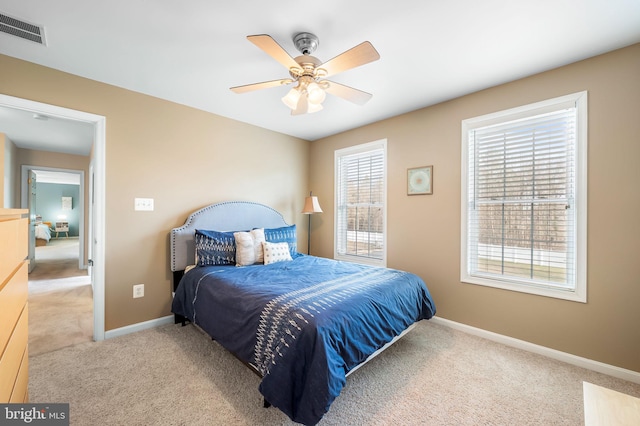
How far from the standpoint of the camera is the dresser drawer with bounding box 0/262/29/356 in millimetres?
738

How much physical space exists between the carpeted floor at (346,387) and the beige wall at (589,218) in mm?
315

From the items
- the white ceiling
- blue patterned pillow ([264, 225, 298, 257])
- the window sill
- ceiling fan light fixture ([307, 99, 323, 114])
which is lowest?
the window sill

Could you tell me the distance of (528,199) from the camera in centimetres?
246

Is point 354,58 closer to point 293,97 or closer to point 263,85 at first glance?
point 293,97

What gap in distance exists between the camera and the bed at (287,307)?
146 cm

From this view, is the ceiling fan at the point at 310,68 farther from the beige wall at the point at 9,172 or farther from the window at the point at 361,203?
the beige wall at the point at 9,172

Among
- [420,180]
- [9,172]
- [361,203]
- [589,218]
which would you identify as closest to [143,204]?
[361,203]

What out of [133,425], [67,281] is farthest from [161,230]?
[67,281]

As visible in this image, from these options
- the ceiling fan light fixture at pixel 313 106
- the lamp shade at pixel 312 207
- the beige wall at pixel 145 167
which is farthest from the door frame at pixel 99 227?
the lamp shade at pixel 312 207

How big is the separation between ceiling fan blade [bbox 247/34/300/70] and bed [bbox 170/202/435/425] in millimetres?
1629

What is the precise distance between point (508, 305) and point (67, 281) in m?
6.66

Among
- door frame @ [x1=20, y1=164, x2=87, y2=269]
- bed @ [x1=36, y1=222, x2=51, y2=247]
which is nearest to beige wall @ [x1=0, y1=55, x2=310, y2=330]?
door frame @ [x1=20, y1=164, x2=87, y2=269]

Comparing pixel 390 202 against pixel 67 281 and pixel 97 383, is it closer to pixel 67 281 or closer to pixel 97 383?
pixel 97 383

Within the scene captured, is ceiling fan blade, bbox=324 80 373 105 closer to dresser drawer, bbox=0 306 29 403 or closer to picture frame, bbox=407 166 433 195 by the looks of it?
picture frame, bbox=407 166 433 195
